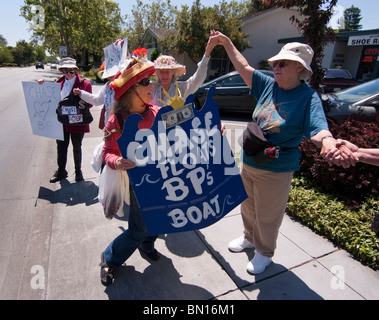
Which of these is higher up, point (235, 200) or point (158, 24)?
point (158, 24)

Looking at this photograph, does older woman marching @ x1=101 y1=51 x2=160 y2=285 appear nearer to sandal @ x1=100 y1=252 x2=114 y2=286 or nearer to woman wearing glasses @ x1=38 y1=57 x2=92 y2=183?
sandal @ x1=100 y1=252 x2=114 y2=286

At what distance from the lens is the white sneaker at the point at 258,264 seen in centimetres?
229

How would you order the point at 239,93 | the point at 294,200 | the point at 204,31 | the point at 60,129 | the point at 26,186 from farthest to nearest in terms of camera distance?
1. the point at 204,31
2. the point at 239,93
3. the point at 26,186
4. the point at 60,129
5. the point at 294,200

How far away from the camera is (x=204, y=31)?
17328 millimetres

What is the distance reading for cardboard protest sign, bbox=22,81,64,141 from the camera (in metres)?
3.69

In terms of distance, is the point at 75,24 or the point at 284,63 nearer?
the point at 284,63

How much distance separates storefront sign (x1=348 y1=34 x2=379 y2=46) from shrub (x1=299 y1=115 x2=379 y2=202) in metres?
13.6

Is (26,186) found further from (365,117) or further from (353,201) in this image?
(365,117)

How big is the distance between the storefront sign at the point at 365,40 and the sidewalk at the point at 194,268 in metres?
15.5

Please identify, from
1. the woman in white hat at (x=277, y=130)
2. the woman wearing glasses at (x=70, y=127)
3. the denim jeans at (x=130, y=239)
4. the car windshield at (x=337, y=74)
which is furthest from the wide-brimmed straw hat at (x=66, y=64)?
the car windshield at (x=337, y=74)

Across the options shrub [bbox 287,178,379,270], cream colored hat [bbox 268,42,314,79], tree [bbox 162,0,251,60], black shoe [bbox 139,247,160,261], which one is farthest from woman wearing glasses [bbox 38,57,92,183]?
tree [bbox 162,0,251,60]

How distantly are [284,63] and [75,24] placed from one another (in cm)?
3469
